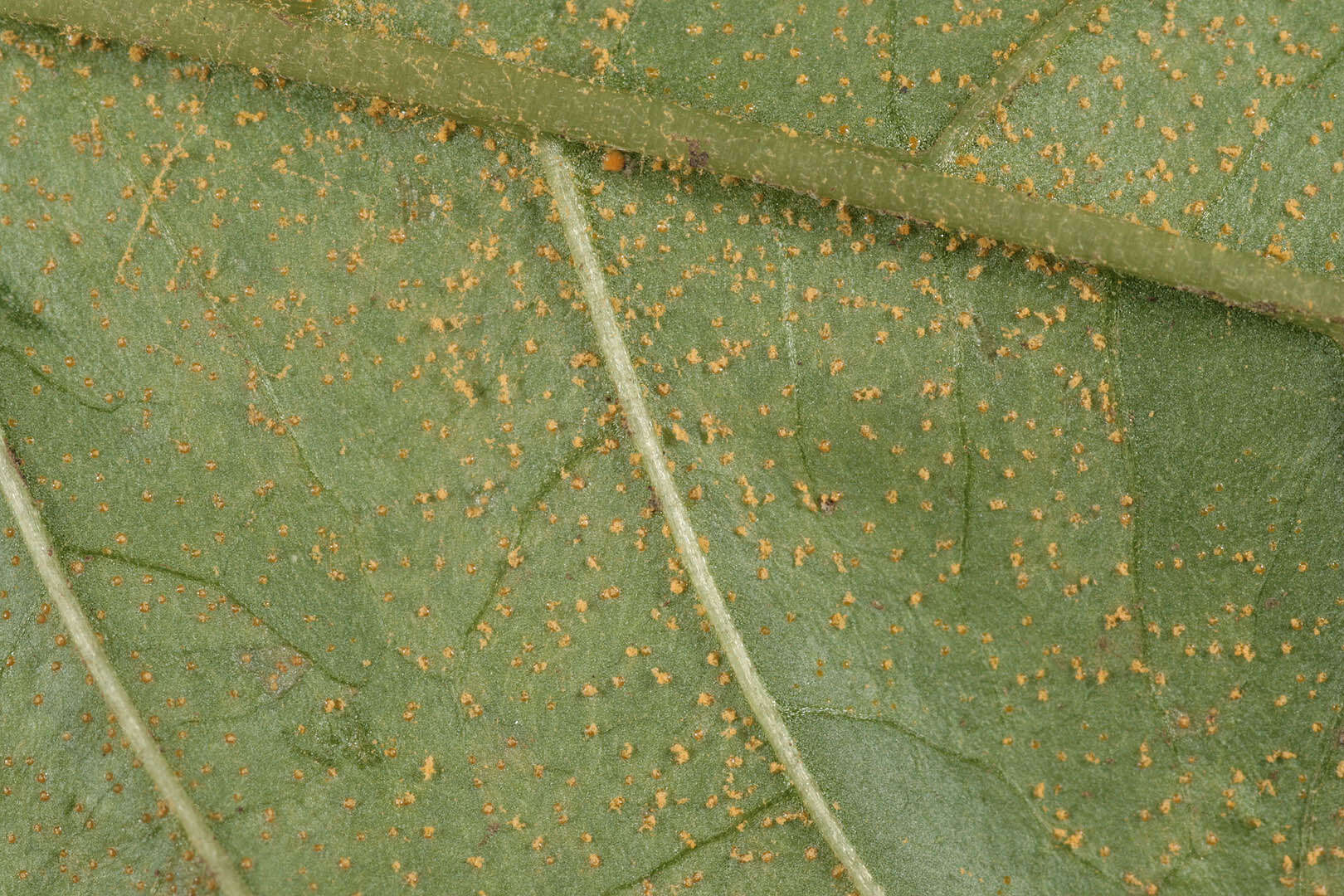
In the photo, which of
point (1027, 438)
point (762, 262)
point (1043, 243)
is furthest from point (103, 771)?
point (1043, 243)

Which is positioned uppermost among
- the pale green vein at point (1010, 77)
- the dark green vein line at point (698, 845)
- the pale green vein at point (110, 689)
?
the pale green vein at point (1010, 77)

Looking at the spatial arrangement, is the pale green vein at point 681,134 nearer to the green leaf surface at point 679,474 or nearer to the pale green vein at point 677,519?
the green leaf surface at point 679,474

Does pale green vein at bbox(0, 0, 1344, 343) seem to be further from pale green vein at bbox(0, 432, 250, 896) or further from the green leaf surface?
pale green vein at bbox(0, 432, 250, 896)

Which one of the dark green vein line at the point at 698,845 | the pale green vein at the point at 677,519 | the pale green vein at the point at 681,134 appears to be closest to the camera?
the pale green vein at the point at 681,134

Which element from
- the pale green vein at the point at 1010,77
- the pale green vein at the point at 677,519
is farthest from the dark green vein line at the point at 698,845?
the pale green vein at the point at 1010,77

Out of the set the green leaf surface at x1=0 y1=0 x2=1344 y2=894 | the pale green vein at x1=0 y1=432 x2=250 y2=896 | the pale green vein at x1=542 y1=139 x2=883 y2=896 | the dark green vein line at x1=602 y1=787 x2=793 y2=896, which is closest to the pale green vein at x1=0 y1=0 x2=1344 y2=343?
the green leaf surface at x1=0 y1=0 x2=1344 y2=894

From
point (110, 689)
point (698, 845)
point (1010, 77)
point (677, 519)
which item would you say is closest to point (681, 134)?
point (1010, 77)

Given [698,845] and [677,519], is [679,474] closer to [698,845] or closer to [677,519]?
[677,519]
